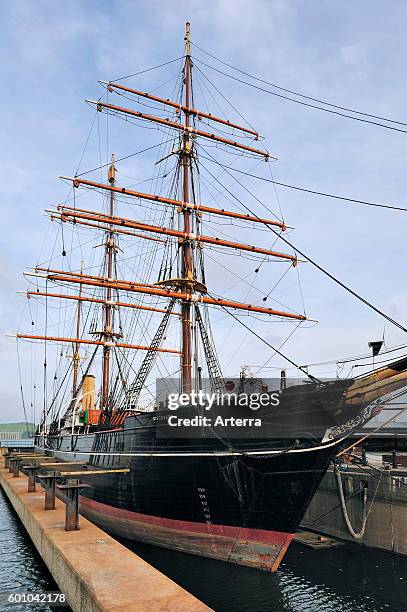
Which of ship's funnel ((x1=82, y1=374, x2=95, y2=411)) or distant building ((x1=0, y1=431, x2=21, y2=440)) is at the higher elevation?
ship's funnel ((x1=82, y1=374, x2=95, y2=411))

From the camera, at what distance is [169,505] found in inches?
550

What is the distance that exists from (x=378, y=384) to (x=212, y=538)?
6.08 m

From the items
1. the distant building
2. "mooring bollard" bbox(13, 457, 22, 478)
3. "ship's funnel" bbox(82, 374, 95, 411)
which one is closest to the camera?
"mooring bollard" bbox(13, 457, 22, 478)

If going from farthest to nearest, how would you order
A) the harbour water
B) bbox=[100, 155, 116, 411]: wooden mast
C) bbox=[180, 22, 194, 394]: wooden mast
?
1. bbox=[100, 155, 116, 411]: wooden mast
2. bbox=[180, 22, 194, 394]: wooden mast
3. the harbour water

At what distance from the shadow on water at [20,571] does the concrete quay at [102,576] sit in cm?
90

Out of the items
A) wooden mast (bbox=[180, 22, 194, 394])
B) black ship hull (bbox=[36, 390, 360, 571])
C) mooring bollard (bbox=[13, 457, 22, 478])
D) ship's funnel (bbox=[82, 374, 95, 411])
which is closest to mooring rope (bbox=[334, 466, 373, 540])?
black ship hull (bbox=[36, 390, 360, 571])

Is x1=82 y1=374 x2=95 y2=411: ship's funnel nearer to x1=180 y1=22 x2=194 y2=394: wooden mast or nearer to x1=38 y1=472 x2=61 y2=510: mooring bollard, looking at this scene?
x1=180 y1=22 x2=194 y2=394: wooden mast

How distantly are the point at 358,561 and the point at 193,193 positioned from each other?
1654 centimetres

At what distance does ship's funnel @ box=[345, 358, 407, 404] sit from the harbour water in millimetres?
4461

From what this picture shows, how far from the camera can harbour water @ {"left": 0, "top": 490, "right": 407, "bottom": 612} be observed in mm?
10594

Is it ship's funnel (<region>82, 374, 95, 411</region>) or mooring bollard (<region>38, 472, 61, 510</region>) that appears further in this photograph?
ship's funnel (<region>82, 374, 95, 411</region>)

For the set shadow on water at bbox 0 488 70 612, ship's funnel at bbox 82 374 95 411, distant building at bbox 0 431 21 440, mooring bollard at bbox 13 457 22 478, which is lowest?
distant building at bbox 0 431 21 440

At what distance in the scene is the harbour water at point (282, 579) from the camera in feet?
34.8

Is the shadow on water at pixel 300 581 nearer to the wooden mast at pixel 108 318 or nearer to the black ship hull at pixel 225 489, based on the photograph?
the black ship hull at pixel 225 489
